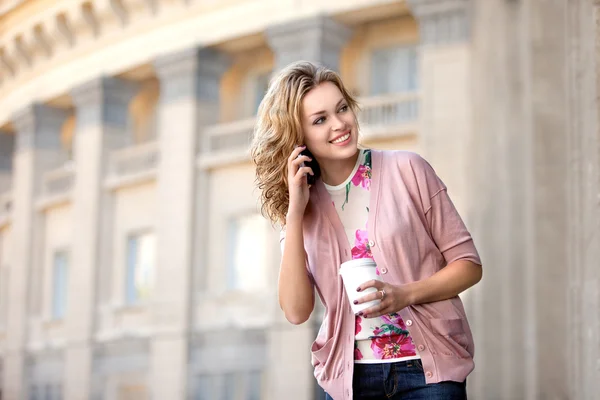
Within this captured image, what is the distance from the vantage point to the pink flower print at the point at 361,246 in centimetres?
343

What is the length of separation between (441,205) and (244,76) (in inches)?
906

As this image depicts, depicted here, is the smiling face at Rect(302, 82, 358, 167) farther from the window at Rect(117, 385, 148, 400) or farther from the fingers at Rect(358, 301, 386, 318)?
the window at Rect(117, 385, 148, 400)

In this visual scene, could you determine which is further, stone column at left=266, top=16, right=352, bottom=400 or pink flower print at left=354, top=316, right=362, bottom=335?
stone column at left=266, top=16, right=352, bottom=400

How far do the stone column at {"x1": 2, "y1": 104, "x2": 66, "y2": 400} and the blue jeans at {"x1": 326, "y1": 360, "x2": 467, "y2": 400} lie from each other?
27.3m

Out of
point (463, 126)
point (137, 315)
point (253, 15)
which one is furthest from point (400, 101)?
point (137, 315)

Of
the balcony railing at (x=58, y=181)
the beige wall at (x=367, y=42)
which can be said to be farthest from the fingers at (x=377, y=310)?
the balcony railing at (x=58, y=181)

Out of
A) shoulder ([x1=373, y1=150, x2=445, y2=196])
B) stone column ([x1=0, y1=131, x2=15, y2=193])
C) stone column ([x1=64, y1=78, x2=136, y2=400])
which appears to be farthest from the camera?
stone column ([x1=0, y1=131, x2=15, y2=193])

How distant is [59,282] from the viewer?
29.6m

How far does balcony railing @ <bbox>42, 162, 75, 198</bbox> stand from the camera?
28984 millimetres

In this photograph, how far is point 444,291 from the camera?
328 cm

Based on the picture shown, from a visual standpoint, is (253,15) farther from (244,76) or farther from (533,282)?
(533,282)

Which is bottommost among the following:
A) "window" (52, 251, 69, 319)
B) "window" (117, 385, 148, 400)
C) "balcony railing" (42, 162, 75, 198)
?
"window" (117, 385, 148, 400)

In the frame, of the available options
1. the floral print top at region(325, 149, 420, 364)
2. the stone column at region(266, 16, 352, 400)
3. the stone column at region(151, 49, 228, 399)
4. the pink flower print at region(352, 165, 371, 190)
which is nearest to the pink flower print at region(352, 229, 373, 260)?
the floral print top at region(325, 149, 420, 364)

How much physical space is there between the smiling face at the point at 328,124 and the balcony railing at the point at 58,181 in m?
25.7
